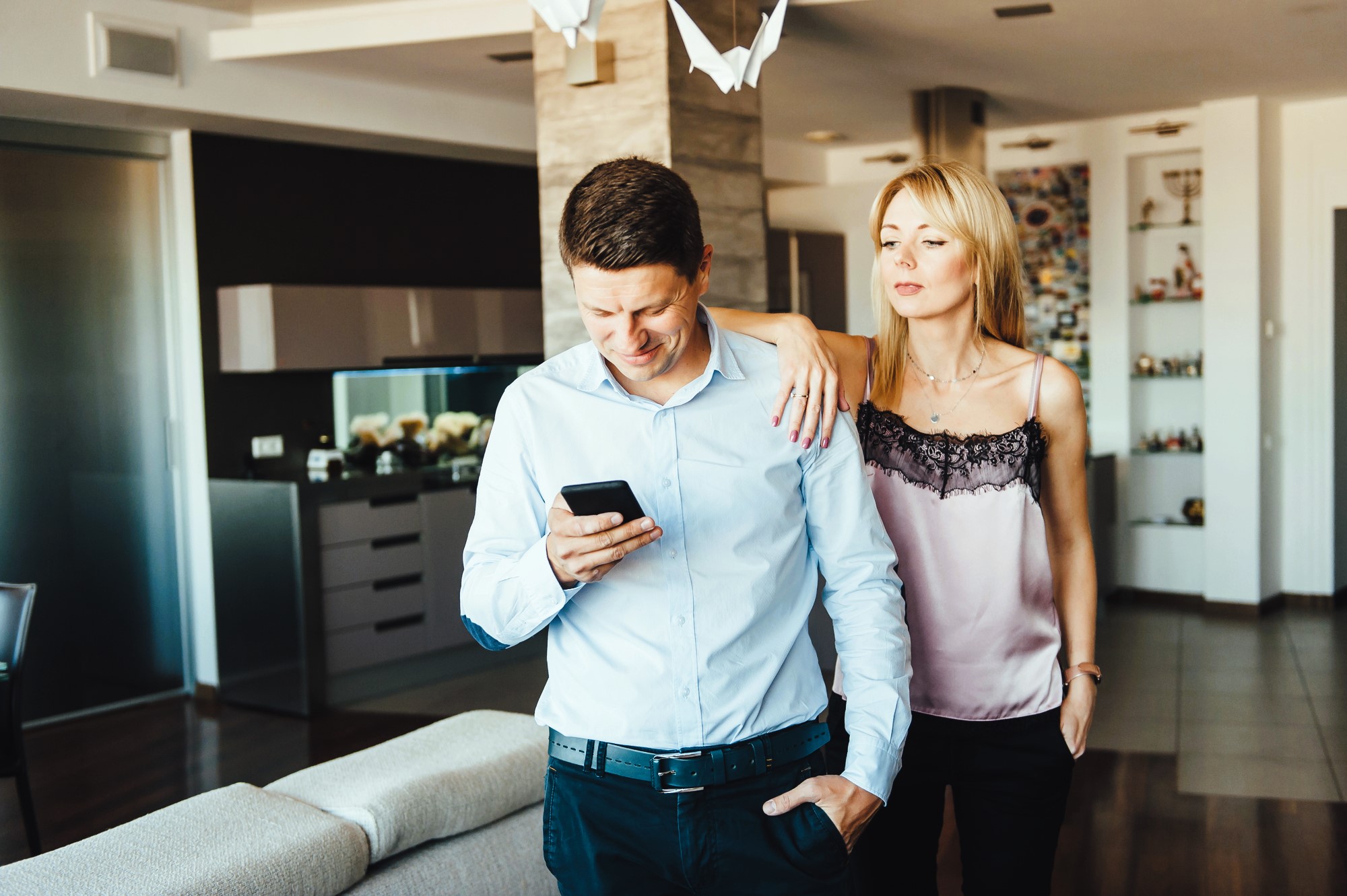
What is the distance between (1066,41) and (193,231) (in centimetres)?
400

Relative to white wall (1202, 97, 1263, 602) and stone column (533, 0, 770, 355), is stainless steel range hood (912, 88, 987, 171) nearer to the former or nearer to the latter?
white wall (1202, 97, 1263, 602)

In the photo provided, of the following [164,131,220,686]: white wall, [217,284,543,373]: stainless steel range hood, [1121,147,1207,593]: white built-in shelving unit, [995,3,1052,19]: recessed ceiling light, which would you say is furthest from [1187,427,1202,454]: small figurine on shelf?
[164,131,220,686]: white wall

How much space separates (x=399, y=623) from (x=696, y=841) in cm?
452

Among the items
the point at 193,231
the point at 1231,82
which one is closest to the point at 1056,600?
the point at 193,231

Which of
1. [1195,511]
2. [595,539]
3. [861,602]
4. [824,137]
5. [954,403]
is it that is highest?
[824,137]

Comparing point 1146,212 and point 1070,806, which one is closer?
point 1070,806

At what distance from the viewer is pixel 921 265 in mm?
1807

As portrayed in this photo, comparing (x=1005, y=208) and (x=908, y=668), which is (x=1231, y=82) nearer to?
(x=1005, y=208)

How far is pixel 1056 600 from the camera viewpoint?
6.44 feet

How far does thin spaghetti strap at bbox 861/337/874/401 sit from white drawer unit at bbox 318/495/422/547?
12.8 feet

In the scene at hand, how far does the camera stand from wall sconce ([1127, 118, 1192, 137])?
695cm

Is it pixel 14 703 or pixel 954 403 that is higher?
pixel 954 403

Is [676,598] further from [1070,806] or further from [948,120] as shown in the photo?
[948,120]

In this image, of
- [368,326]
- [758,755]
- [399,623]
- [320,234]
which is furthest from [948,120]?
[758,755]
